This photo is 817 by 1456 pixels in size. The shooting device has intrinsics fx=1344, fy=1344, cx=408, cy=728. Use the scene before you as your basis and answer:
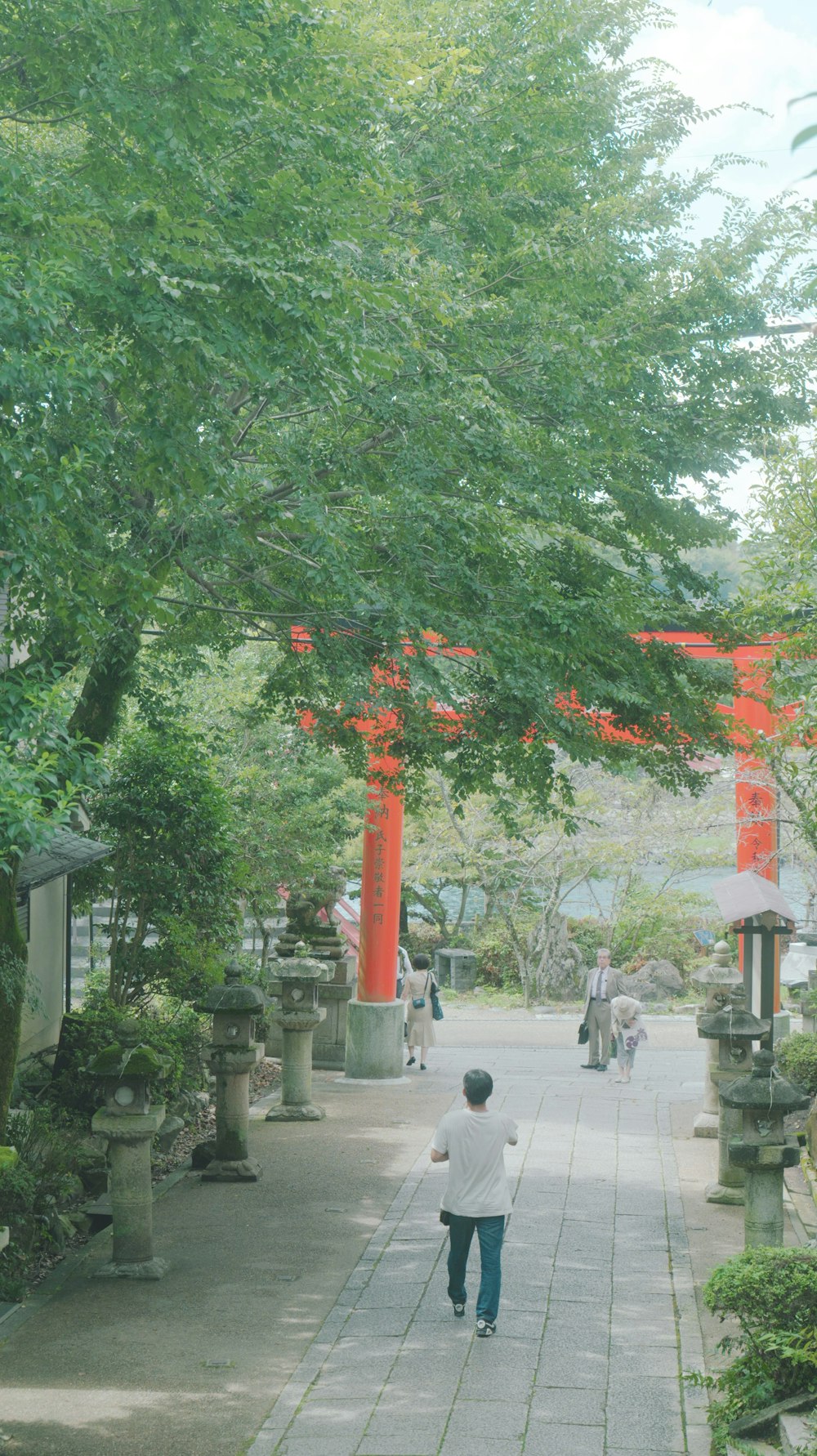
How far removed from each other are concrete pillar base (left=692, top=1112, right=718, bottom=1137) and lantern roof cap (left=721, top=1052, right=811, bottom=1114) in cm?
530

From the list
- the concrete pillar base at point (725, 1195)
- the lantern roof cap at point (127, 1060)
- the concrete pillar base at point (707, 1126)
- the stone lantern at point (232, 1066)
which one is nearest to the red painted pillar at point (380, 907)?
the concrete pillar base at point (707, 1126)

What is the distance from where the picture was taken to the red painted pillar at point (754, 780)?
11.5 m

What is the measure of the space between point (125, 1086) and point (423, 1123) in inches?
229

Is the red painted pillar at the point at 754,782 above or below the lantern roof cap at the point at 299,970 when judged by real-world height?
above

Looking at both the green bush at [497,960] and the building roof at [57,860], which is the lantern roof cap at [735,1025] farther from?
the green bush at [497,960]

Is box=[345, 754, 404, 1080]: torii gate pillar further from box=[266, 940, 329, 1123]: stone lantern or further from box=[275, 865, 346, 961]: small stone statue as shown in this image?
box=[266, 940, 329, 1123]: stone lantern

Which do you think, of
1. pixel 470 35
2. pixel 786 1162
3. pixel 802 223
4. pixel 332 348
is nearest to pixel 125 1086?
pixel 786 1162

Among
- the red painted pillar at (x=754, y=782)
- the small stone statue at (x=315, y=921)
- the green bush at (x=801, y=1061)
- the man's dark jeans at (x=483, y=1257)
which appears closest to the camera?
the man's dark jeans at (x=483, y=1257)

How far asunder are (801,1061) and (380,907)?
6.18 m

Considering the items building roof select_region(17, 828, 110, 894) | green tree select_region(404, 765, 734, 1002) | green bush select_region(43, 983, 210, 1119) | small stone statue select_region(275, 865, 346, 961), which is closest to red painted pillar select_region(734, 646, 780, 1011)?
small stone statue select_region(275, 865, 346, 961)

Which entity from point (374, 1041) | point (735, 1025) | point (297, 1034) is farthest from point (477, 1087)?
point (374, 1041)

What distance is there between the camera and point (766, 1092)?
7.77 metres

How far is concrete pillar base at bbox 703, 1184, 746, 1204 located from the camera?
1048 cm

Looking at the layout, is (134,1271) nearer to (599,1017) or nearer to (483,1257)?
(483,1257)
